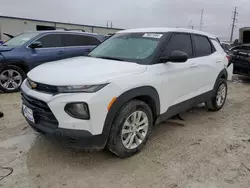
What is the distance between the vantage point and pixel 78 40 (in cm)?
762

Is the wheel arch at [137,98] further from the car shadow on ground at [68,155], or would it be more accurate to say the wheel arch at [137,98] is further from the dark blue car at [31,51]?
the dark blue car at [31,51]

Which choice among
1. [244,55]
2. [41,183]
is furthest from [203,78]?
[244,55]

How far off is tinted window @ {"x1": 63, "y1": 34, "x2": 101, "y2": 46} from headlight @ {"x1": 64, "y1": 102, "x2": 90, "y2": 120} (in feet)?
17.1

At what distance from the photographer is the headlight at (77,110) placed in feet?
8.30

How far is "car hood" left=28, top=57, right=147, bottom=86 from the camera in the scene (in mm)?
2596

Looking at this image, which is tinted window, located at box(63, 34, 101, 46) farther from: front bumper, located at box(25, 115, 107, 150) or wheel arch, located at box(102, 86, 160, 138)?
front bumper, located at box(25, 115, 107, 150)

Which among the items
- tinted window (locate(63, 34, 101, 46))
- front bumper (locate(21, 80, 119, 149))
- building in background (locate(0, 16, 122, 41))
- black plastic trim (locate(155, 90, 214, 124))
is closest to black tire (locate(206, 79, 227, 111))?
black plastic trim (locate(155, 90, 214, 124))

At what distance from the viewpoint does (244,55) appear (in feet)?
29.0

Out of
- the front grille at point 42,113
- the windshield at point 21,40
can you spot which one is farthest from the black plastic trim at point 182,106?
the windshield at point 21,40

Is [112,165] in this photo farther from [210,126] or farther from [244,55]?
[244,55]

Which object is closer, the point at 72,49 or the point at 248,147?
the point at 248,147

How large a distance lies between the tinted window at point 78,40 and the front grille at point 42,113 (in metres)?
4.78

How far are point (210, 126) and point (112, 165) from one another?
228cm

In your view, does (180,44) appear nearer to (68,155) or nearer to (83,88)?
(83,88)
